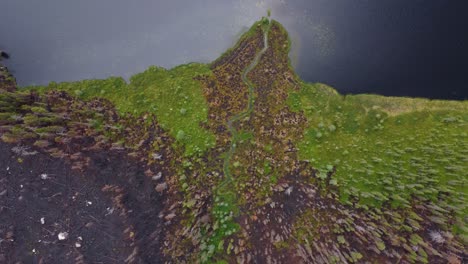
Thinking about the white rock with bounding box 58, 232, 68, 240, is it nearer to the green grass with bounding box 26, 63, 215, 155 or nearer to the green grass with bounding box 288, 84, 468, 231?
the green grass with bounding box 26, 63, 215, 155

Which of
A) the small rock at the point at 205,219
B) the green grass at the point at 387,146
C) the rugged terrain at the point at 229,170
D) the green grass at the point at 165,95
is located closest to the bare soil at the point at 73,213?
the rugged terrain at the point at 229,170

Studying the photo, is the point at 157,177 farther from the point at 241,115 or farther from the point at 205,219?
the point at 241,115

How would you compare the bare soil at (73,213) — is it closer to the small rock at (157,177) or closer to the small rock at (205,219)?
the small rock at (157,177)

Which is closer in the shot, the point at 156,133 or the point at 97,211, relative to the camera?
the point at 97,211

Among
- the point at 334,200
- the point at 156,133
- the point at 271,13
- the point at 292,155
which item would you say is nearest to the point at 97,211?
the point at 156,133

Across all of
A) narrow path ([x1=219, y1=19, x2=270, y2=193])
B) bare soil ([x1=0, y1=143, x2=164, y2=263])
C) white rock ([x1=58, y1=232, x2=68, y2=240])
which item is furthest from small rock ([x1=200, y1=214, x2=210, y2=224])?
white rock ([x1=58, y1=232, x2=68, y2=240])

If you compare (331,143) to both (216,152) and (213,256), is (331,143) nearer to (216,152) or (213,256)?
(216,152)
